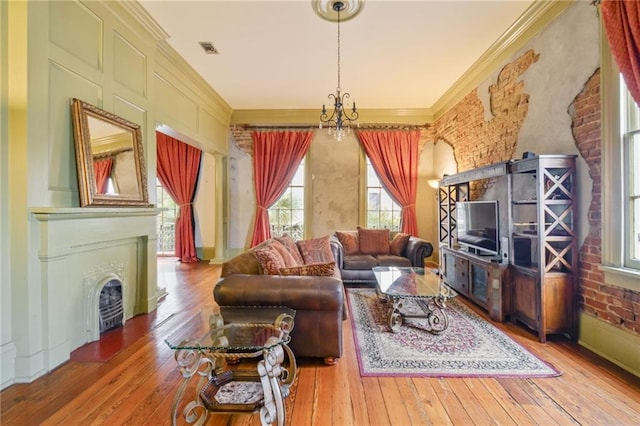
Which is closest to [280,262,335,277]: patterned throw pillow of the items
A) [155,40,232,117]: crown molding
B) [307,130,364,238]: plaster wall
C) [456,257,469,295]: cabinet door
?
[456,257,469,295]: cabinet door

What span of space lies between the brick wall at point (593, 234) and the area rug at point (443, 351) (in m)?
0.70

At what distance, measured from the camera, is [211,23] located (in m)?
3.15

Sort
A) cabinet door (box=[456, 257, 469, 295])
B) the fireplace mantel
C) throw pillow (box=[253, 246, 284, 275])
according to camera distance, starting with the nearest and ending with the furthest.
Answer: the fireplace mantel
throw pillow (box=[253, 246, 284, 275])
cabinet door (box=[456, 257, 469, 295])

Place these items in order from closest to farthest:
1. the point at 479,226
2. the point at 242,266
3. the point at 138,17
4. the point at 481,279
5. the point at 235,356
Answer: the point at 235,356 → the point at 242,266 → the point at 138,17 → the point at 481,279 → the point at 479,226

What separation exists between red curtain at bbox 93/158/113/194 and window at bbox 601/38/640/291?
434 centimetres

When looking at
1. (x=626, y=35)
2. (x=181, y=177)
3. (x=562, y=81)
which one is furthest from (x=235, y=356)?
(x=181, y=177)

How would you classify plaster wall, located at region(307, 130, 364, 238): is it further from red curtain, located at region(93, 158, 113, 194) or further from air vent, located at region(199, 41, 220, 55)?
red curtain, located at region(93, 158, 113, 194)

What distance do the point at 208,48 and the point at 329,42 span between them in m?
1.55

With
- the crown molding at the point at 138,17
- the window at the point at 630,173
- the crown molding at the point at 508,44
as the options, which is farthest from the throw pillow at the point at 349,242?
the crown molding at the point at 138,17

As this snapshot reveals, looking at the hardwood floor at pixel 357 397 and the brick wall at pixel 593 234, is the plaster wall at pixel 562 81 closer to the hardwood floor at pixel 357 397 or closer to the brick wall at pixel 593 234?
the brick wall at pixel 593 234

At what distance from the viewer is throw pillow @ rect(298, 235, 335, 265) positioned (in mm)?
3564

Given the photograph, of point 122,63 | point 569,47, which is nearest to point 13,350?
point 122,63

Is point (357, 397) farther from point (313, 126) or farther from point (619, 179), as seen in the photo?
point (313, 126)

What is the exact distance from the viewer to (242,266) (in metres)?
2.48
